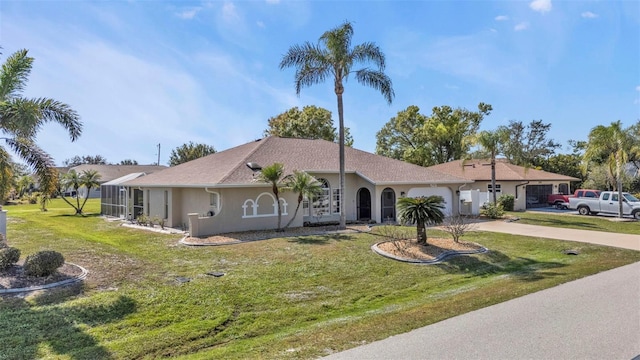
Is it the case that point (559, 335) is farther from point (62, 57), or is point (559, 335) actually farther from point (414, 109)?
point (414, 109)

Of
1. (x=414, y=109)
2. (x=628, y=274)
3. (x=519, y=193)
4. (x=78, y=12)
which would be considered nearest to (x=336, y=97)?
(x=78, y=12)

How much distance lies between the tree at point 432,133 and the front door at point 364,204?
2266 centimetres

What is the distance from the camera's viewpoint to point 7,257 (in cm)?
900

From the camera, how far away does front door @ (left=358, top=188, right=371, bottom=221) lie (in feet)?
72.8

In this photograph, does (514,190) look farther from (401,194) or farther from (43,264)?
(43,264)

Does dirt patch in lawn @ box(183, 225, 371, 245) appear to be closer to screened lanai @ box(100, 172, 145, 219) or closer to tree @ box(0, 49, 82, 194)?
tree @ box(0, 49, 82, 194)

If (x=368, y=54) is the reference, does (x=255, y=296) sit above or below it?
below

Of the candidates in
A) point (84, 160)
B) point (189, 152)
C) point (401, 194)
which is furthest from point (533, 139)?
point (84, 160)

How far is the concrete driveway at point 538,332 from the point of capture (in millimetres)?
5027

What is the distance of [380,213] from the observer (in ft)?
69.6

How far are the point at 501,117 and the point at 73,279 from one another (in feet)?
182

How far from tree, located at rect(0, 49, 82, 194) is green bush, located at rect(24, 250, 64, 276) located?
2.32 metres

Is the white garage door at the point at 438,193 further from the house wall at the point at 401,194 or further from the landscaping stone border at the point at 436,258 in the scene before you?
the landscaping stone border at the point at 436,258

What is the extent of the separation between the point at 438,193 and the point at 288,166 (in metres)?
9.91
